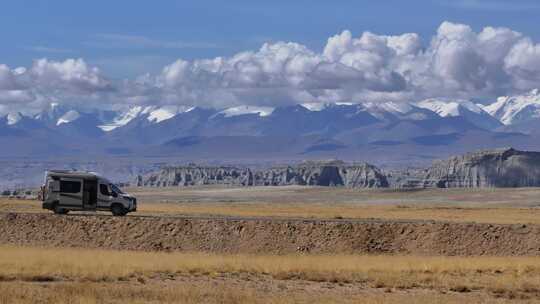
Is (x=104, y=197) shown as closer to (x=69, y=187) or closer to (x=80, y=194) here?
(x=80, y=194)

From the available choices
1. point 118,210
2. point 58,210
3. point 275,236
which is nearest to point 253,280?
point 275,236

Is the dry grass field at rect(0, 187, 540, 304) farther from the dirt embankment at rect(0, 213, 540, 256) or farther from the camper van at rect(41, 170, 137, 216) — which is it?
the camper van at rect(41, 170, 137, 216)

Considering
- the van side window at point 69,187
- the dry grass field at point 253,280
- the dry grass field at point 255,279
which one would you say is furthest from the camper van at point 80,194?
the dry grass field at point 253,280

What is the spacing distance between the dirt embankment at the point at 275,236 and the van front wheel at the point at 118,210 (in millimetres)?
4469

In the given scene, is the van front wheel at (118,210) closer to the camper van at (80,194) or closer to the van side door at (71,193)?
the camper van at (80,194)

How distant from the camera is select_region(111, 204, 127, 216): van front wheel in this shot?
54344 millimetres

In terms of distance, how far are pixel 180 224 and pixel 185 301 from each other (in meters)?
22.4

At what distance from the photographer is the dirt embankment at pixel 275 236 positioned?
1850 inches

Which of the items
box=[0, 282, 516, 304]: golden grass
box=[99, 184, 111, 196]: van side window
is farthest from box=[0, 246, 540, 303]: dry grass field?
box=[99, 184, 111, 196]: van side window

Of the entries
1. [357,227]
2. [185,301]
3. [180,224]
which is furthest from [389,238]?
[185,301]

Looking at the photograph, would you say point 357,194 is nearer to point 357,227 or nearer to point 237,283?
point 357,227

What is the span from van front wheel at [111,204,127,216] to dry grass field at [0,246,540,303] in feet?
40.9

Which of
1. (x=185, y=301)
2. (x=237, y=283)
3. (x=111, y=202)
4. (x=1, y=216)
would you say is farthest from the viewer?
(x=111, y=202)

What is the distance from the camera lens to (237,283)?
31.8 metres
